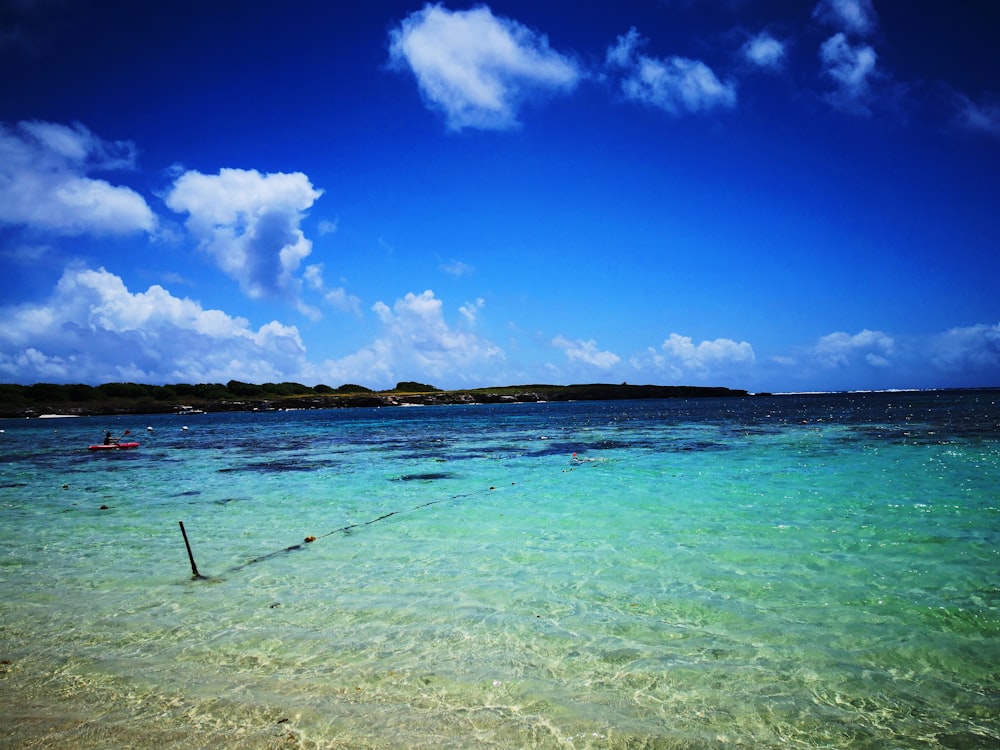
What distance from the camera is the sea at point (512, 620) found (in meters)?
5.38

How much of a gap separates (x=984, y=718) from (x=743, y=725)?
2416mm

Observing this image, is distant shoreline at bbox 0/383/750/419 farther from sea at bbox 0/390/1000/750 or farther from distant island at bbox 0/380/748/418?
sea at bbox 0/390/1000/750

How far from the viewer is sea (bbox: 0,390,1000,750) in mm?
5383

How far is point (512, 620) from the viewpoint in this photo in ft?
26.3

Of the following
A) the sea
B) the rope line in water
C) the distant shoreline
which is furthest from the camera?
the distant shoreline

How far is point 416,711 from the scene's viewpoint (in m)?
5.60

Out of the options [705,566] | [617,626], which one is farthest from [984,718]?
[705,566]

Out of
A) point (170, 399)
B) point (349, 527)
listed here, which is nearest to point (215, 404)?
point (170, 399)

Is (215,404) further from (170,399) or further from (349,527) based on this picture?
(349,527)

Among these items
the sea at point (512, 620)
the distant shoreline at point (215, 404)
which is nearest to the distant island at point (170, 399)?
the distant shoreline at point (215, 404)

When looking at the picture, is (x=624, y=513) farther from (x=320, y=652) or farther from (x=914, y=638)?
(x=320, y=652)

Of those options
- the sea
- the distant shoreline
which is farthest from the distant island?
the sea

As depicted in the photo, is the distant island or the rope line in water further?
the distant island

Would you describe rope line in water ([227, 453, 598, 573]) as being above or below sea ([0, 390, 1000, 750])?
below
